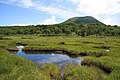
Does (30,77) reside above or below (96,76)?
above

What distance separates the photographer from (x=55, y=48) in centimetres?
7631

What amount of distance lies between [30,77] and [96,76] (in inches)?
464

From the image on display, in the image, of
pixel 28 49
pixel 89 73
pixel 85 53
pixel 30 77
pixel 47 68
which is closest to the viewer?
pixel 30 77

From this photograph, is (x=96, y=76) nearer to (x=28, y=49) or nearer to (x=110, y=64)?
(x=110, y=64)

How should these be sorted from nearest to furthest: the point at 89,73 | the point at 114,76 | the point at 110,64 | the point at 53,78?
the point at 114,76 < the point at 89,73 < the point at 53,78 < the point at 110,64

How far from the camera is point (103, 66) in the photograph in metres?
39.7

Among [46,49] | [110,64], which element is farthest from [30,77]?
[46,49]

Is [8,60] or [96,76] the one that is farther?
[8,60]

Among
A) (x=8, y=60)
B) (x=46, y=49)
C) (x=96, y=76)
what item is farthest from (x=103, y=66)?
(x=46, y=49)

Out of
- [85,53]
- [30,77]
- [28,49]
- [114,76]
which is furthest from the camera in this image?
[28,49]

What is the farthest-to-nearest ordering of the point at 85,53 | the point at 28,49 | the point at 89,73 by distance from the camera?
the point at 28,49, the point at 85,53, the point at 89,73

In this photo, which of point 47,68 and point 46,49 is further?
point 46,49

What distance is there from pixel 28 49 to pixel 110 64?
41.0 metres

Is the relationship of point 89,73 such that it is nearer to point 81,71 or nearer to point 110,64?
point 81,71
